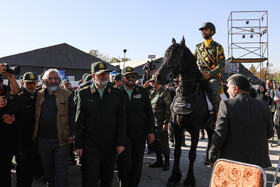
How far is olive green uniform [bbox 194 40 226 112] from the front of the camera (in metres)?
5.04

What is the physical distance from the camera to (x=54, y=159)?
3930mm

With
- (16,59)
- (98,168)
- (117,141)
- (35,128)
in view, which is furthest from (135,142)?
(16,59)

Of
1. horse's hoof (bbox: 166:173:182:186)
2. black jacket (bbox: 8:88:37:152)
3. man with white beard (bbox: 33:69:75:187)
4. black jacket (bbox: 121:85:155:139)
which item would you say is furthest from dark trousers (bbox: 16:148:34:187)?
horse's hoof (bbox: 166:173:182:186)

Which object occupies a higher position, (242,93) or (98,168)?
(242,93)

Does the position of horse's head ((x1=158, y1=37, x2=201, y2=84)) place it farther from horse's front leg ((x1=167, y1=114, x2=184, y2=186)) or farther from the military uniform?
the military uniform

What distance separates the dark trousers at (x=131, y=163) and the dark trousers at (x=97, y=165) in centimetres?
48

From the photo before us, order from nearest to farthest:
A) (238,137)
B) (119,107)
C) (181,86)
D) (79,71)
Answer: (238,137) < (119,107) < (181,86) < (79,71)

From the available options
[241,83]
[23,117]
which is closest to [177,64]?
[241,83]

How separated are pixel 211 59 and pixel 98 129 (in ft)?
10.4

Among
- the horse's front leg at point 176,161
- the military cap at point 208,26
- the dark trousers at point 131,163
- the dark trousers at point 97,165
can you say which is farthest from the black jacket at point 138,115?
the military cap at point 208,26

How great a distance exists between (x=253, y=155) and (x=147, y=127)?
6.08 ft

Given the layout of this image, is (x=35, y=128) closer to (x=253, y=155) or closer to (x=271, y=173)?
(x=253, y=155)

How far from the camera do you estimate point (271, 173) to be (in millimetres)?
5531

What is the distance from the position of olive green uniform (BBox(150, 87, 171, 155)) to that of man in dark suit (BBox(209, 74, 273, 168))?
2.67 meters
